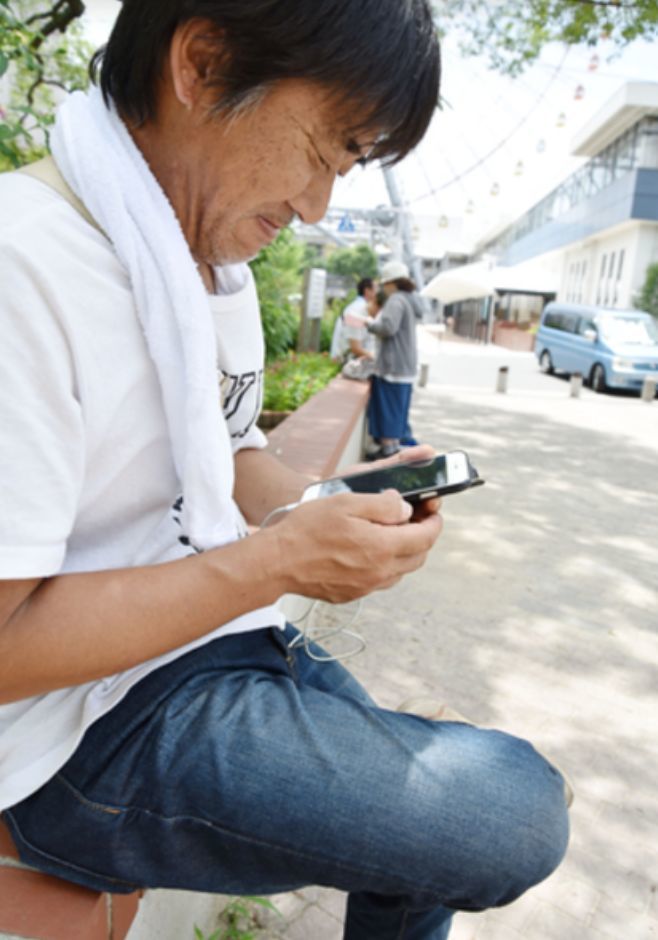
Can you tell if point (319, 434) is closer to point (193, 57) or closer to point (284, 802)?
point (193, 57)

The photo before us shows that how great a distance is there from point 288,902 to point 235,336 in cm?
150

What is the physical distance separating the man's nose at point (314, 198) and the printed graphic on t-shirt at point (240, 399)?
328mm

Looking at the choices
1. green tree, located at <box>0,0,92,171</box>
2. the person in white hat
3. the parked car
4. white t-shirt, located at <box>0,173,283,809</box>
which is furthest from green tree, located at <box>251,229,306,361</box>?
the parked car

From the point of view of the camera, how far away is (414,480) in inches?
54.9

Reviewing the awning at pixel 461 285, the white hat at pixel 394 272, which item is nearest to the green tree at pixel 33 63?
the white hat at pixel 394 272

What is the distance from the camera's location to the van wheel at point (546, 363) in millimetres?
18297

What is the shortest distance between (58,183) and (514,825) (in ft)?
3.52

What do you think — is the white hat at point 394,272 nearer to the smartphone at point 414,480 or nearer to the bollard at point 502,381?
the smartphone at point 414,480

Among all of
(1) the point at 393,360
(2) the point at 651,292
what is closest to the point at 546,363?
(2) the point at 651,292

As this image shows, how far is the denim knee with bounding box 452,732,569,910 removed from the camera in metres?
1.05

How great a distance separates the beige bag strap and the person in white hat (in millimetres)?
6013

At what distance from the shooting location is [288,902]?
6.66ft

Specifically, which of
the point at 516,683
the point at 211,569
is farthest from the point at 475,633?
the point at 211,569

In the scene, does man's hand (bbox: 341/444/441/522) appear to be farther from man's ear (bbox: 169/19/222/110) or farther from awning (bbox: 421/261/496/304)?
awning (bbox: 421/261/496/304)
